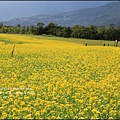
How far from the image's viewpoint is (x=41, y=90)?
10.7 m

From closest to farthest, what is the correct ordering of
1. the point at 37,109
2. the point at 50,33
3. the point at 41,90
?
1. the point at 37,109
2. the point at 41,90
3. the point at 50,33

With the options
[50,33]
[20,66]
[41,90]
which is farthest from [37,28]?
[41,90]

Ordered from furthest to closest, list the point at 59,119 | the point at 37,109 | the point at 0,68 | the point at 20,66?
the point at 20,66 → the point at 0,68 → the point at 37,109 → the point at 59,119

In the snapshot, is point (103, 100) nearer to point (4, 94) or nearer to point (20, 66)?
point (4, 94)

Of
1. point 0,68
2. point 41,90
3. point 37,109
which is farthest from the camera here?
point 0,68

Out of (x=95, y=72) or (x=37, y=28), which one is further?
(x=37, y=28)

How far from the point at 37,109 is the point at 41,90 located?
2390 millimetres

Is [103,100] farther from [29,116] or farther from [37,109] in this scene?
[29,116]

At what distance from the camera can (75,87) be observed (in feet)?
37.4

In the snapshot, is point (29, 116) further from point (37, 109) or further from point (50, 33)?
point (50, 33)

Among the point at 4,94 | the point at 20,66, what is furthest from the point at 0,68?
the point at 4,94

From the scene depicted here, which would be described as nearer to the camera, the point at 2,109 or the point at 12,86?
the point at 2,109

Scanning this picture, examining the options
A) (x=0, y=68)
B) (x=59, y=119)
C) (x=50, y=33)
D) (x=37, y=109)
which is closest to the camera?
(x=59, y=119)

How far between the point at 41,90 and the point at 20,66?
6.38 meters
